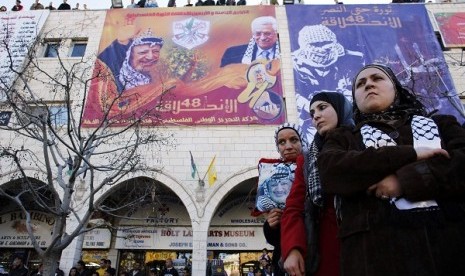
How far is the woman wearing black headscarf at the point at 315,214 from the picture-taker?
1.72m

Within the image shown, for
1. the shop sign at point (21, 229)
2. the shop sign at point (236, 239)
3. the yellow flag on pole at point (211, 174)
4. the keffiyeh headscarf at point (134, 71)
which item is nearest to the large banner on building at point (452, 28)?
the yellow flag on pole at point (211, 174)

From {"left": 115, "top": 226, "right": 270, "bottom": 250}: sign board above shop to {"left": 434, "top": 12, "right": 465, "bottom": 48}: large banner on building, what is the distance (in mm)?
10311

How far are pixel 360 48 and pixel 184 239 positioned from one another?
31.4 ft

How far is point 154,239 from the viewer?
11891mm

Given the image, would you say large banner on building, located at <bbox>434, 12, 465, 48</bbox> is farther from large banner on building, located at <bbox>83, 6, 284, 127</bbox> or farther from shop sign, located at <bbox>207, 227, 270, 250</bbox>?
shop sign, located at <bbox>207, 227, 270, 250</bbox>

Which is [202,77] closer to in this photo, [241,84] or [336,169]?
[241,84]

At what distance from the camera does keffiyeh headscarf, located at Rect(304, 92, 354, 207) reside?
1.83m

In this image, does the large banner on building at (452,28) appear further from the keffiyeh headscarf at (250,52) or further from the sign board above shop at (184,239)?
the sign board above shop at (184,239)

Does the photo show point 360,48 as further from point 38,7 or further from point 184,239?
point 38,7

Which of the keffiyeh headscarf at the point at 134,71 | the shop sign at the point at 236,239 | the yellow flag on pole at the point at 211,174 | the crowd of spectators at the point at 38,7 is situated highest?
the crowd of spectators at the point at 38,7

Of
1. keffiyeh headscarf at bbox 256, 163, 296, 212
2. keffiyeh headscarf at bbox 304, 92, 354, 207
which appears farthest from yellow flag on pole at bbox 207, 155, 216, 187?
keffiyeh headscarf at bbox 304, 92, 354, 207

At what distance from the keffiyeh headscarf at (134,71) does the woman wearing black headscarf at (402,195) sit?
10813mm

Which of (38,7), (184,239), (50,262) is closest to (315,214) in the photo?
(50,262)

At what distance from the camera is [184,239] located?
1184 cm
